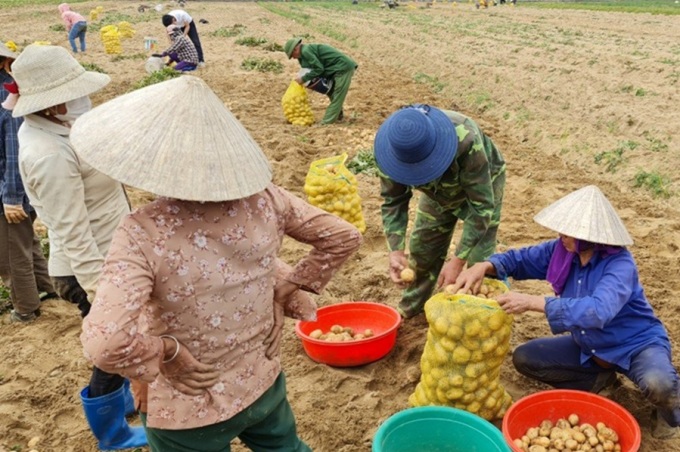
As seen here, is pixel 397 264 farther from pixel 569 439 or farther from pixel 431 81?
pixel 431 81

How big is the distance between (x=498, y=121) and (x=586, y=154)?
2.20 m

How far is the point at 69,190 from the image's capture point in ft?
8.73

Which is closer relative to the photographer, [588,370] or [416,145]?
[416,145]

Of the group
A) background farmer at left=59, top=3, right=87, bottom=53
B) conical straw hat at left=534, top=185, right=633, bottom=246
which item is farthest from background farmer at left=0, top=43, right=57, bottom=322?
background farmer at left=59, top=3, right=87, bottom=53

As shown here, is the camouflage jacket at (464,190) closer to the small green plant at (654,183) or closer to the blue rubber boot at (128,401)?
the blue rubber boot at (128,401)

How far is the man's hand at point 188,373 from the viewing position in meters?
1.81

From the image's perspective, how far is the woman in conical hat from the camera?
2787 millimetres

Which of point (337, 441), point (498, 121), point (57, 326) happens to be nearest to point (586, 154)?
point (498, 121)

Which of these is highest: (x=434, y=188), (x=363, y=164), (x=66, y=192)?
(x=66, y=192)

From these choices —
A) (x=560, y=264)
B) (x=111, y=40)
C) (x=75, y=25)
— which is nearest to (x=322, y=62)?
(x=560, y=264)

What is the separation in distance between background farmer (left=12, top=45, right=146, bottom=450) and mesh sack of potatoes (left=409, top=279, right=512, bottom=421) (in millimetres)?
1478

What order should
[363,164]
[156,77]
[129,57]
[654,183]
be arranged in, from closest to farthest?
1. [654,183]
2. [363,164]
3. [156,77]
4. [129,57]

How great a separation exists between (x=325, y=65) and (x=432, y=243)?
5.33 metres

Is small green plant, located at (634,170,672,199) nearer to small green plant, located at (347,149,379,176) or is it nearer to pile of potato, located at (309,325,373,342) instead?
small green plant, located at (347,149,379,176)
